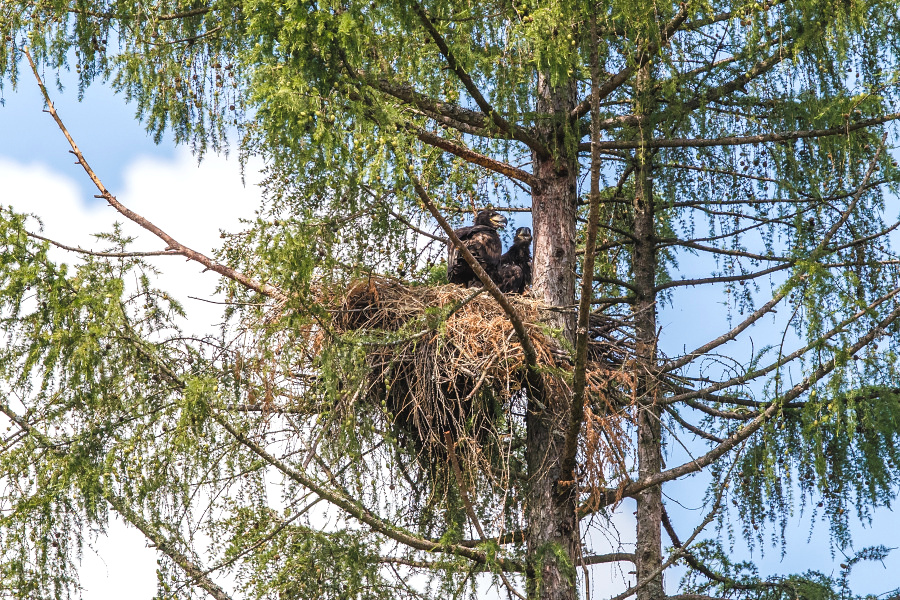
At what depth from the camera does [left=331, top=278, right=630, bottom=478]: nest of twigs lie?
5.57m

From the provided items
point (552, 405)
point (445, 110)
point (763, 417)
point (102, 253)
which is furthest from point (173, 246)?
point (763, 417)

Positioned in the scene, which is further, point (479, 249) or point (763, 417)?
point (479, 249)

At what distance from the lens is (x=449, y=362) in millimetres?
5695

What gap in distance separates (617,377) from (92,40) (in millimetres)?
4498

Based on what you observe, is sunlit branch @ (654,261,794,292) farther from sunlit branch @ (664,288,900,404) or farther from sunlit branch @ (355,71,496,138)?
sunlit branch @ (355,71,496,138)

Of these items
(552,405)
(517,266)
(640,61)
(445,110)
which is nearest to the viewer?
(552,405)

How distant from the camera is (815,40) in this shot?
560 centimetres

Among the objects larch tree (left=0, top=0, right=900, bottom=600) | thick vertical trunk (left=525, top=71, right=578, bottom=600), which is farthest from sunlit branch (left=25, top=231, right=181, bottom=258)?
thick vertical trunk (left=525, top=71, right=578, bottom=600)

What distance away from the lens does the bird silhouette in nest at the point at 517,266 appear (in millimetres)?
7332

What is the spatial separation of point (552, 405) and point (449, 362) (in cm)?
74

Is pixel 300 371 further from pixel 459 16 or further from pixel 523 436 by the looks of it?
pixel 459 16

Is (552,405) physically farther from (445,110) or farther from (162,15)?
(162,15)

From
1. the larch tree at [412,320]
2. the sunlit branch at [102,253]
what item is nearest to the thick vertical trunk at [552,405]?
the larch tree at [412,320]

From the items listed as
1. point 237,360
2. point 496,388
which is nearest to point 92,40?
point 237,360
